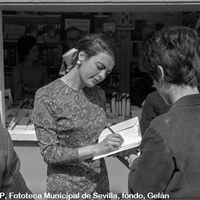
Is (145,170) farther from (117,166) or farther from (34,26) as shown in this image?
(34,26)

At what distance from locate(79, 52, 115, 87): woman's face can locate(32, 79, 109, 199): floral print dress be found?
0.31 ft

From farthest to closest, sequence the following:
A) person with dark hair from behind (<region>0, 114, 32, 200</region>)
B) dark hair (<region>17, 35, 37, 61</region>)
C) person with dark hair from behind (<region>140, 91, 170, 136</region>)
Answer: dark hair (<region>17, 35, 37, 61</region>)
person with dark hair from behind (<region>140, 91, 170, 136</region>)
person with dark hair from behind (<region>0, 114, 32, 200</region>)

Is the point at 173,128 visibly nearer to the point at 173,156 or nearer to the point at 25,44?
the point at 173,156

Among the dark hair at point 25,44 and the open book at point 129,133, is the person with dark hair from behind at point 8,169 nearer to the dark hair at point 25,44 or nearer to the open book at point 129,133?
the open book at point 129,133

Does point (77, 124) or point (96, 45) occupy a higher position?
point (96, 45)

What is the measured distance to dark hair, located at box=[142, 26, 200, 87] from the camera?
4.47ft

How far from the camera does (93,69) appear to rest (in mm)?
1980

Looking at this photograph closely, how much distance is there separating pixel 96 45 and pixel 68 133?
0.51 m

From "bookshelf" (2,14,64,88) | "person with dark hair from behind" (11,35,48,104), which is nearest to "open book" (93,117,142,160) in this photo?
"person with dark hair from behind" (11,35,48,104)

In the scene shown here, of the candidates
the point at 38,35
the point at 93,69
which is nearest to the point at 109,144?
the point at 93,69

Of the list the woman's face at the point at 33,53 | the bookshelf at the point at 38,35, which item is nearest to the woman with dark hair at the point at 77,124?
the woman's face at the point at 33,53

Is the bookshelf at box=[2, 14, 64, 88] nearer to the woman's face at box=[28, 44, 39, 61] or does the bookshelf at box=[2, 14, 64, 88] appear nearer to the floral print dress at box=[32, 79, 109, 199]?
the woman's face at box=[28, 44, 39, 61]

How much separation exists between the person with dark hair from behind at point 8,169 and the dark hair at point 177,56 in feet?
2.03

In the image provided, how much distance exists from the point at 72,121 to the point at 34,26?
9.58 feet
